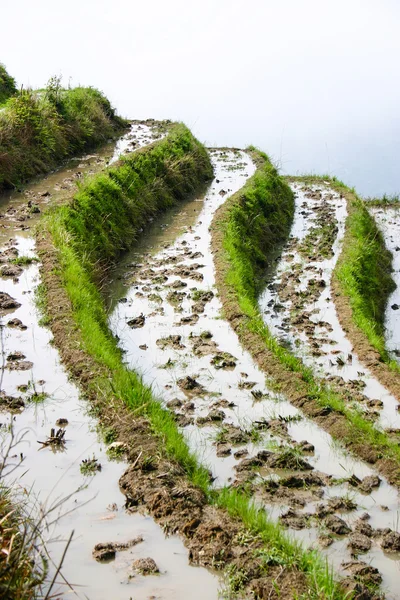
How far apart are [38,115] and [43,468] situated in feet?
40.1

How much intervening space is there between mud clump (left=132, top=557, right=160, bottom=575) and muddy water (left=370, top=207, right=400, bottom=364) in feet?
22.3

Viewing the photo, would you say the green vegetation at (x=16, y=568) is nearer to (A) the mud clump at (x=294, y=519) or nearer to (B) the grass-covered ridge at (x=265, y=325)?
(A) the mud clump at (x=294, y=519)

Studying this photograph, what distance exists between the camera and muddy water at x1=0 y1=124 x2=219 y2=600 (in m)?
4.03

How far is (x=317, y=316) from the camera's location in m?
10.5

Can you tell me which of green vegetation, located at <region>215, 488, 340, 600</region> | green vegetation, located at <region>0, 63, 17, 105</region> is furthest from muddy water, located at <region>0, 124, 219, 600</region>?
green vegetation, located at <region>0, 63, 17, 105</region>

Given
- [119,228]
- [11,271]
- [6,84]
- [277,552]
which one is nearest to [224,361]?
[11,271]

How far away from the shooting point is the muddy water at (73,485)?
4.03 metres

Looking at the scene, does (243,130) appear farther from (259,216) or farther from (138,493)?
(138,493)

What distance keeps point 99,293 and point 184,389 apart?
2814 millimetres

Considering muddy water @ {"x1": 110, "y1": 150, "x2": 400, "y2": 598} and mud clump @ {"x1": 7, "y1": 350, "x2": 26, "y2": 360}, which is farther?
mud clump @ {"x1": 7, "y1": 350, "x2": 26, "y2": 360}

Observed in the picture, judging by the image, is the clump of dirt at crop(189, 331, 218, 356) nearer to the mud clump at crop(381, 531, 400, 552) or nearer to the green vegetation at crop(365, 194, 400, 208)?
the mud clump at crop(381, 531, 400, 552)

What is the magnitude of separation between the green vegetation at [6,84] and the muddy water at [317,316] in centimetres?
1079

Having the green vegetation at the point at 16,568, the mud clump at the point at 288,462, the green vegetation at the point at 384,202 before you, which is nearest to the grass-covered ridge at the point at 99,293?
the mud clump at the point at 288,462

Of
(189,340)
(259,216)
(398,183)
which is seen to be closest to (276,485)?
(189,340)
